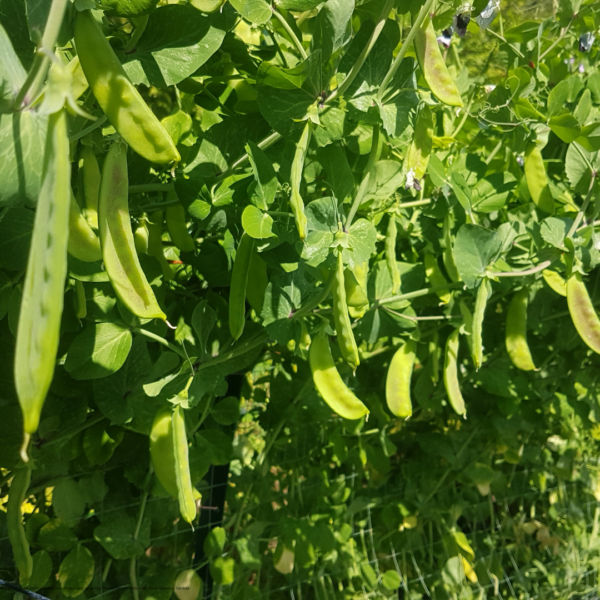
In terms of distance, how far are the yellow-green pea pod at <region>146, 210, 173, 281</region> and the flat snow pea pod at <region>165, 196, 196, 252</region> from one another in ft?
0.07

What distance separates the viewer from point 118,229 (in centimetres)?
46

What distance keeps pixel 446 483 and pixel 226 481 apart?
69 cm

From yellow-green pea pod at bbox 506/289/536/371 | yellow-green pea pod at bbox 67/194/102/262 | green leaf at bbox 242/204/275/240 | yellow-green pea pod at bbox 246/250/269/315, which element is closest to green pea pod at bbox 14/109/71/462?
yellow-green pea pod at bbox 67/194/102/262

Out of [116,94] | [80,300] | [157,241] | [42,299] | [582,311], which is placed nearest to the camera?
[42,299]

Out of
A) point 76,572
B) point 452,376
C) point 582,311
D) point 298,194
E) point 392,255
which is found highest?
point 298,194

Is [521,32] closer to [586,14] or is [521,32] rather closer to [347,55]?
[586,14]

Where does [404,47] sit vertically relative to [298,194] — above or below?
above

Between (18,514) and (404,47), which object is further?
(18,514)

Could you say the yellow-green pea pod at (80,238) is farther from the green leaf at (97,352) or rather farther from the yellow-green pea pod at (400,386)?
the yellow-green pea pod at (400,386)

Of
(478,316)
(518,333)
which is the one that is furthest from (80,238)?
(518,333)

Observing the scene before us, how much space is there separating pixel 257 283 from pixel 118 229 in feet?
0.92

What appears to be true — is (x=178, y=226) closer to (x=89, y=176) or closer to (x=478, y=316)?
(x=89, y=176)

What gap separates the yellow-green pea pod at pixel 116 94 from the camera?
40cm

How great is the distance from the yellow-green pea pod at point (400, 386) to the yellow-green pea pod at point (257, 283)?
306 millimetres
